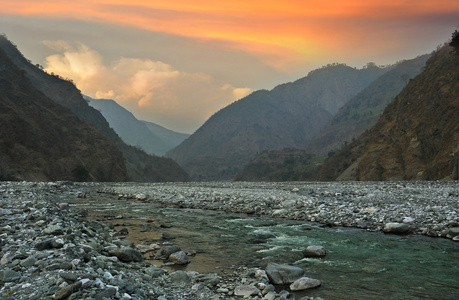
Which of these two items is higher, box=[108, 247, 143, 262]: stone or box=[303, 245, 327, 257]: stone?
box=[108, 247, 143, 262]: stone

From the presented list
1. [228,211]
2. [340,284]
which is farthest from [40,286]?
[228,211]

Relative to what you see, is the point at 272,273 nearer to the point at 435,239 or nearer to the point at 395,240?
the point at 395,240

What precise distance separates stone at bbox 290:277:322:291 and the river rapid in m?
0.16

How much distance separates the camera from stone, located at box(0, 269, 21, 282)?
5004 mm

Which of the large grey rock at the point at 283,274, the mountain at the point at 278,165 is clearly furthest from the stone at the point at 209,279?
the mountain at the point at 278,165

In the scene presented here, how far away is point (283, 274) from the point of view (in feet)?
23.9

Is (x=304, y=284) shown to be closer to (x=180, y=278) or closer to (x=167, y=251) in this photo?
(x=180, y=278)

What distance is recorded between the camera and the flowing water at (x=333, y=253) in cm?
693

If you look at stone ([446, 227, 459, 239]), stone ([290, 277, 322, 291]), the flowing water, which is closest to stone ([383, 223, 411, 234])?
the flowing water

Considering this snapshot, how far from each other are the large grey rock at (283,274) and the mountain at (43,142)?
4575 centimetres

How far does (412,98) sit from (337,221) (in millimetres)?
47446

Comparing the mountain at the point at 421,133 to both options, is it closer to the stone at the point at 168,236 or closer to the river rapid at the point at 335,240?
the river rapid at the point at 335,240

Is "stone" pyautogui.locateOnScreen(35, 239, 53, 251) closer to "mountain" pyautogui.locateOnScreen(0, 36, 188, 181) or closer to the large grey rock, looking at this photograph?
the large grey rock

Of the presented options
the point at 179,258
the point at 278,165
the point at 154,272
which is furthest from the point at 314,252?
the point at 278,165
